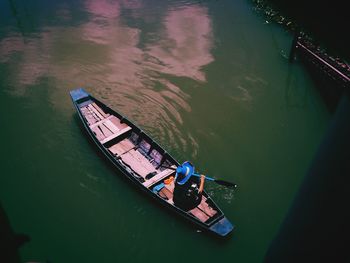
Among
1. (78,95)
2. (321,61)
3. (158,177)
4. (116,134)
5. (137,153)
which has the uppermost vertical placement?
(321,61)

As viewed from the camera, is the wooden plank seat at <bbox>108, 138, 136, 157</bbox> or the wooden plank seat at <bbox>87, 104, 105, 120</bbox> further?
the wooden plank seat at <bbox>87, 104, 105, 120</bbox>

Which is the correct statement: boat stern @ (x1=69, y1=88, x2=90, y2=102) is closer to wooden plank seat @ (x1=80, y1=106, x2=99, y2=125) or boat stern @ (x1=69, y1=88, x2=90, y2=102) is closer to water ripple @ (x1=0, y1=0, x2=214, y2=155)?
wooden plank seat @ (x1=80, y1=106, x2=99, y2=125)

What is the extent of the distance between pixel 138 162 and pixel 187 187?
264 cm

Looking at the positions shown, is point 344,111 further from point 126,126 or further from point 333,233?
point 126,126

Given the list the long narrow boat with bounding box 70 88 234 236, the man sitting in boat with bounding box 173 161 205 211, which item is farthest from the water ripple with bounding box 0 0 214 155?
the man sitting in boat with bounding box 173 161 205 211

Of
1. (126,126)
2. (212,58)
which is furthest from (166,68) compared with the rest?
(126,126)

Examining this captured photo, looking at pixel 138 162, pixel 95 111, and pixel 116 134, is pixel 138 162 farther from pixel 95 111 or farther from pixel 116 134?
pixel 95 111

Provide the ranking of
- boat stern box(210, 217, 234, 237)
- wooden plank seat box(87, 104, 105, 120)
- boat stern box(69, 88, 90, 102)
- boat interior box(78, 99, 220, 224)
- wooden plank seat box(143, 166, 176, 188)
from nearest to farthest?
1. boat stern box(210, 217, 234, 237)
2. boat interior box(78, 99, 220, 224)
3. wooden plank seat box(143, 166, 176, 188)
4. wooden plank seat box(87, 104, 105, 120)
5. boat stern box(69, 88, 90, 102)

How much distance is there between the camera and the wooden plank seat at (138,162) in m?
9.89

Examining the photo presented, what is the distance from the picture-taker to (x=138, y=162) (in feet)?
33.5

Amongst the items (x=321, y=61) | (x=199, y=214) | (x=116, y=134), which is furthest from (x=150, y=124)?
(x=321, y=61)

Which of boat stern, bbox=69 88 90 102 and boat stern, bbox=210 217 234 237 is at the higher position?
boat stern, bbox=69 88 90 102

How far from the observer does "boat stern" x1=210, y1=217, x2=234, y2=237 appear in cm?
787

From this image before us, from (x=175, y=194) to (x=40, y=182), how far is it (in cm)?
507
